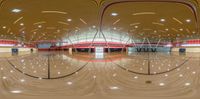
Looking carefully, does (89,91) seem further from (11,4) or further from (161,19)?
(161,19)

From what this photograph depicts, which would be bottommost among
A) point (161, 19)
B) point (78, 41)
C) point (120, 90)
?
point (120, 90)

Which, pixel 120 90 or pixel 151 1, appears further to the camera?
pixel 151 1

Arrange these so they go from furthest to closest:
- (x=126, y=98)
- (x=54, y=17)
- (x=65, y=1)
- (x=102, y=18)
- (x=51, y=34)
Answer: (x=51, y=34), (x=54, y=17), (x=102, y=18), (x=65, y=1), (x=126, y=98)

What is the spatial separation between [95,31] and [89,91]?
5572 mm

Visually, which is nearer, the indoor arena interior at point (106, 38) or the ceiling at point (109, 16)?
the indoor arena interior at point (106, 38)

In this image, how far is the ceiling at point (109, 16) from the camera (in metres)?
5.52

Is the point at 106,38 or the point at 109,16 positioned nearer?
the point at 109,16

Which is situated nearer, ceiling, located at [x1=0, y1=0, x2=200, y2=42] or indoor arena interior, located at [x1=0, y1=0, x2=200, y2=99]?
indoor arena interior, located at [x1=0, y1=0, x2=200, y2=99]

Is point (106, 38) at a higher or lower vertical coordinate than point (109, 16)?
lower

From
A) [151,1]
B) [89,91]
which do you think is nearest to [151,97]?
[89,91]

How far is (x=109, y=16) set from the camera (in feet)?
20.2

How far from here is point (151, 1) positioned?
479 centimetres

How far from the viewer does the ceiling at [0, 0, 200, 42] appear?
18.1 feet

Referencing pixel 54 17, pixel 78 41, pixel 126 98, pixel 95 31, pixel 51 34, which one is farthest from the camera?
pixel 78 41
